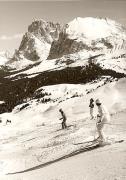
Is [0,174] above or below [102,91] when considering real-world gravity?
below

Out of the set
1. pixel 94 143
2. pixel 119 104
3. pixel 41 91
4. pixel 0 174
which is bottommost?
pixel 0 174

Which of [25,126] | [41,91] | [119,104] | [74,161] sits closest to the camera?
[74,161]

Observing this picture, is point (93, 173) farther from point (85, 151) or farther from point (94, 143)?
point (94, 143)

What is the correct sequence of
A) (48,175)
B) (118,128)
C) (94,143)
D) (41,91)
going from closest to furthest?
(48,175) → (94,143) → (118,128) → (41,91)

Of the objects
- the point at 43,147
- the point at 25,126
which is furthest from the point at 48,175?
the point at 25,126

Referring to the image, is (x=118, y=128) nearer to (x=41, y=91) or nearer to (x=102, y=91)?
(x=102, y=91)

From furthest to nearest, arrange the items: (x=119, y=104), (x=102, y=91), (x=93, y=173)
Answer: (x=102, y=91)
(x=119, y=104)
(x=93, y=173)

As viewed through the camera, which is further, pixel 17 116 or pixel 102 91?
pixel 17 116

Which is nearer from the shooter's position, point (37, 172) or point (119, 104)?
point (37, 172)

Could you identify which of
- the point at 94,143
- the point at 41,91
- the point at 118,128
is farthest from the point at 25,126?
the point at 41,91
